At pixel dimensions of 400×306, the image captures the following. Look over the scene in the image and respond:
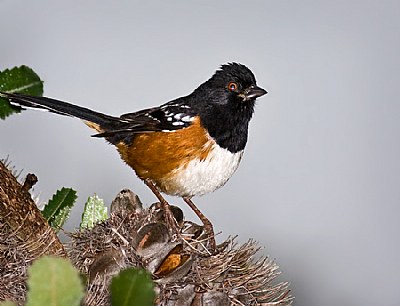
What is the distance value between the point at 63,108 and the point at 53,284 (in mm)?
585

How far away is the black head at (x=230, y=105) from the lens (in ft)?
2.57

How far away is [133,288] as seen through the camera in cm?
19

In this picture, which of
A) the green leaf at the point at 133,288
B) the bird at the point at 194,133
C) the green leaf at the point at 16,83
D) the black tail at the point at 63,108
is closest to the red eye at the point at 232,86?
the bird at the point at 194,133

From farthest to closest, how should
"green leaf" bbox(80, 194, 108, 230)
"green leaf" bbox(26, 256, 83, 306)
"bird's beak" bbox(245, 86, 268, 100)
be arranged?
"bird's beak" bbox(245, 86, 268, 100), "green leaf" bbox(80, 194, 108, 230), "green leaf" bbox(26, 256, 83, 306)

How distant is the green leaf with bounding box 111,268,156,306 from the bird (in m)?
0.58

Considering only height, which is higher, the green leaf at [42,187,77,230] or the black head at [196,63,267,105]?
the black head at [196,63,267,105]

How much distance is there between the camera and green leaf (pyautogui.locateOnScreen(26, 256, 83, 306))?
0.54 feet

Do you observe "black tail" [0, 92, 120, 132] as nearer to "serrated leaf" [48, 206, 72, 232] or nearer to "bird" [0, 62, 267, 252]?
"bird" [0, 62, 267, 252]

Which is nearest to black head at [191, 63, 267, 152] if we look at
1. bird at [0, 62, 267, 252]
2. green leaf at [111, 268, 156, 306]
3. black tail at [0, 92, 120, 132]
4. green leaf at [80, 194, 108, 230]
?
bird at [0, 62, 267, 252]

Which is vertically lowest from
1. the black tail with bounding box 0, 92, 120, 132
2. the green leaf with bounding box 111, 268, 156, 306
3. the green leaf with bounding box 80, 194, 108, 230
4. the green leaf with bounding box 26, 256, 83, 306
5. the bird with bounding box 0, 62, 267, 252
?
the green leaf with bounding box 111, 268, 156, 306

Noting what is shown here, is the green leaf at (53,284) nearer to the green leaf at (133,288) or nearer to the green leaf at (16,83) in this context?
the green leaf at (133,288)

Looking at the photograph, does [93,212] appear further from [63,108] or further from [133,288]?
[133,288]

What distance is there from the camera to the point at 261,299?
494 mm

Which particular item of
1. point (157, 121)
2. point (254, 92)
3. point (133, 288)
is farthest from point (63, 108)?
point (133, 288)
